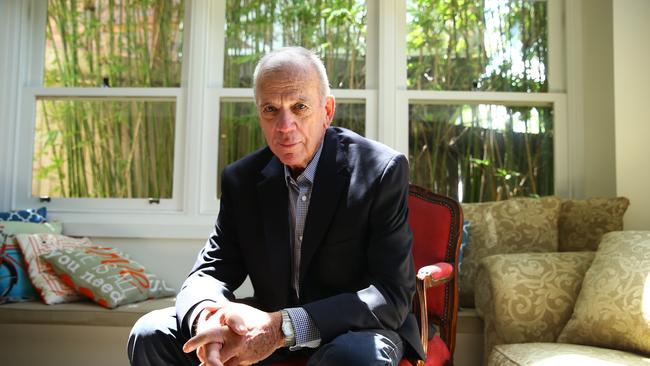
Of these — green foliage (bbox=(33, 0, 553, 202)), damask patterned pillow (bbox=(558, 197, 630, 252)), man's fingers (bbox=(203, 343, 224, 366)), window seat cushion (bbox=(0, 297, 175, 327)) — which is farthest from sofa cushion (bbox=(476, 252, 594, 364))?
window seat cushion (bbox=(0, 297, 175, 327))

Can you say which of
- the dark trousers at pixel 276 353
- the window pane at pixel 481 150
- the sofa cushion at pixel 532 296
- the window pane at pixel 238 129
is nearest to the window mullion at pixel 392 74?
the window pane at pixel 481 150

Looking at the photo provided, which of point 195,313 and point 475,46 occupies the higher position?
point 475,46

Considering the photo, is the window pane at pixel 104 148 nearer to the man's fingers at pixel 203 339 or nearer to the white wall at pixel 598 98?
the man's fingers at pixel 203 339

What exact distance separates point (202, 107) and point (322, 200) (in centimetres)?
180

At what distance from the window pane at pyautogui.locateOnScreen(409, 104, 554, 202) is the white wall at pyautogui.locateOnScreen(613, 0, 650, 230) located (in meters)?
0.44

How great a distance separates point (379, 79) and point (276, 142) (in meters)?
1.66

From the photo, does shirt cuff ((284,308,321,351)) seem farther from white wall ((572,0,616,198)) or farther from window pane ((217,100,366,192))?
white wall ((572,0,616,198))

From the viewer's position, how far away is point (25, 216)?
118 inches

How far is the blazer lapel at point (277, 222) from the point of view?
1618 mm

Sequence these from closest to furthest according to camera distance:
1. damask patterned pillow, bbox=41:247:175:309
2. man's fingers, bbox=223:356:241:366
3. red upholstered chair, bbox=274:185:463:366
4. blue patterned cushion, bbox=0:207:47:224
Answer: man's fingers, bbox=223:356:241:366
red upholstered chair, bbox=274:185:463:366
damask patterned pillow, bbox=41:247:175:309
blue patterned cushion, bbox=0:207:47:224

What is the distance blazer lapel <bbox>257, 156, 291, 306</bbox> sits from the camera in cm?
162

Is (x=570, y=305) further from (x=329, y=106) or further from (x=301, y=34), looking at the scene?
(x=301, y=34)

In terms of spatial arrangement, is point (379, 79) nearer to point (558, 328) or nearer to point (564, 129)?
point (564, 129)

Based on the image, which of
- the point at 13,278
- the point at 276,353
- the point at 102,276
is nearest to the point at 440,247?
the point at 276,353
